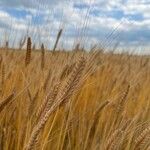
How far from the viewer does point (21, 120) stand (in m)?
1.30

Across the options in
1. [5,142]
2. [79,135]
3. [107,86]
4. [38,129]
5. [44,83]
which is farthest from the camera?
[107,86]

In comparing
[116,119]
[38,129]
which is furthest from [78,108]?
[38,129]

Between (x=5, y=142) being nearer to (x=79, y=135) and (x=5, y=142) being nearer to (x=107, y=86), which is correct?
(x=79, y=135)

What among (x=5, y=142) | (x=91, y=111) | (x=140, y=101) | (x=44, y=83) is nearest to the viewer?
(x=5, y=142)

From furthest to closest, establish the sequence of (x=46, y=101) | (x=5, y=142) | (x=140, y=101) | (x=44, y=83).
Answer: (x=140, y=101) < (x=44, y=83) < (x=5, y=142) < (x=46, y=101)

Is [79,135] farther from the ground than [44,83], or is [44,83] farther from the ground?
[44,83]

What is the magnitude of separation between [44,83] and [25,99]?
0.09m

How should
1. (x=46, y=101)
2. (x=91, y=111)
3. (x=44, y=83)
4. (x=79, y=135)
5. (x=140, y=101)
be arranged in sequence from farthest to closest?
(x=140, y=101) → (x=91, y=111) → (x=44, y=83) → (x=79, y=135) → (x=46, y=101)

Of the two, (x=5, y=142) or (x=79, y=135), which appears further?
(x=79, y=135)

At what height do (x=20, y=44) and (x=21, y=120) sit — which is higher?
(x=20, y=44)

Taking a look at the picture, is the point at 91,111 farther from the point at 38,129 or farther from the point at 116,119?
the point at 38,129

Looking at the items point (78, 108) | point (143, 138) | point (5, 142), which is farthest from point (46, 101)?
point (78, 108)

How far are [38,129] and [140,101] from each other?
1.34 meters

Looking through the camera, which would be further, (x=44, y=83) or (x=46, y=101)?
(x=44, y=83)
